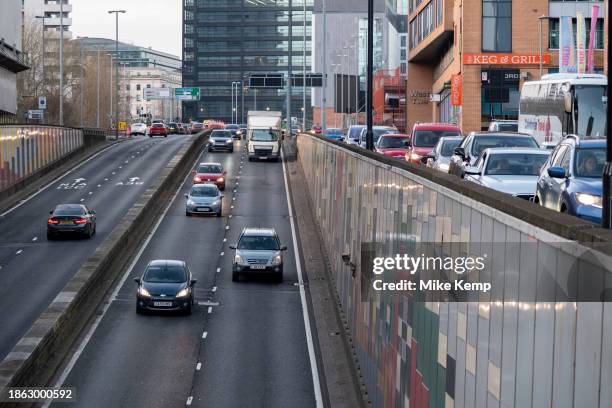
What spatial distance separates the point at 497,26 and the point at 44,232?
34.1m

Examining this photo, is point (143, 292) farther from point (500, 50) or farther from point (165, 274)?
point (500, 50)

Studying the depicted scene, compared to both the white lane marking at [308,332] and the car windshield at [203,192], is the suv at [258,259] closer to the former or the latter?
the white lane marking at [308,332]

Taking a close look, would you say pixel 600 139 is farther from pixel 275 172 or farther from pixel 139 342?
pixel 275 172

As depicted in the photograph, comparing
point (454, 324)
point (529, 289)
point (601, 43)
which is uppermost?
point (601, 43)

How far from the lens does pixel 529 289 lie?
803cm

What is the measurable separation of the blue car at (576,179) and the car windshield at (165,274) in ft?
62.0

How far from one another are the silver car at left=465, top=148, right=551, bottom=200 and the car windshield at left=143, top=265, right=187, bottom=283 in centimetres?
1507

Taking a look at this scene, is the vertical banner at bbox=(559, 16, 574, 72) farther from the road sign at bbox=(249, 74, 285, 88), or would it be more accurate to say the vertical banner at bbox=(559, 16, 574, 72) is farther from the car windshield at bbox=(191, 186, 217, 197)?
the road sign at bbox=(249, 74, 285, 88)

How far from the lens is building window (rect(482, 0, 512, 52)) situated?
70938 millimetres

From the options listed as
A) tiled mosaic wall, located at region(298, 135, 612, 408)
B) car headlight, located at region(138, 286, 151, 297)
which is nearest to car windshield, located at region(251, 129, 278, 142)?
car headlight, located at region(138, 286, 151, 297)

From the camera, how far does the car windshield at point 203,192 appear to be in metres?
56.0

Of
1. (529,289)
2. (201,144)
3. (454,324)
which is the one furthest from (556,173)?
(201,144)

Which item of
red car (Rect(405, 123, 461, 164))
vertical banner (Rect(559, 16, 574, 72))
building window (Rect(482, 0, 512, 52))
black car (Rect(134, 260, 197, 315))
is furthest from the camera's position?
building window (Rect(482, 0, 512, 52))

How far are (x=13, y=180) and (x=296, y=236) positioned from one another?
66.3ft
